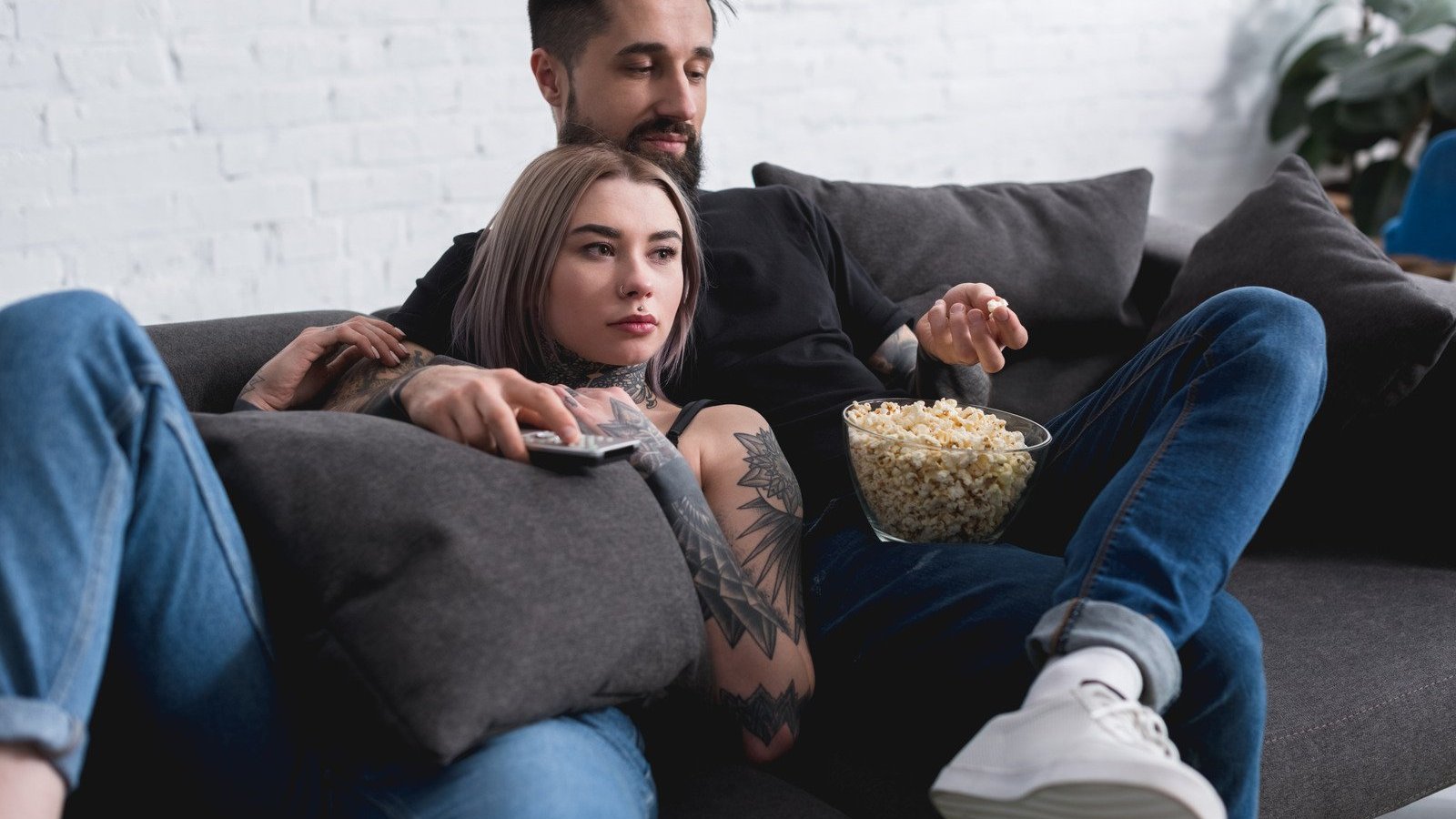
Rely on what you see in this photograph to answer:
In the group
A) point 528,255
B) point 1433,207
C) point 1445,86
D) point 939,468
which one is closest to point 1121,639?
point 939,468

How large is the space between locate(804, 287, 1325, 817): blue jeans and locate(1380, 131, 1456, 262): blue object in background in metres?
2.08

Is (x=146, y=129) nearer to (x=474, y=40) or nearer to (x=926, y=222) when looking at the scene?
(x=474, y=40)

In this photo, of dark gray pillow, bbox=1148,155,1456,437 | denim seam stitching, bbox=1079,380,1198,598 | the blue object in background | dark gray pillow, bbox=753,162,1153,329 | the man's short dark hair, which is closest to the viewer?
denim seam stitching, bbox=1079,380,1198,598

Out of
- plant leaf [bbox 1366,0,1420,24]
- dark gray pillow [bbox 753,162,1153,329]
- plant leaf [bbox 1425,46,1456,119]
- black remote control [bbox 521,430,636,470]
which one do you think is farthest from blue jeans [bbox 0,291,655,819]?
plant leaf [bbox 1366,0,1420,24]

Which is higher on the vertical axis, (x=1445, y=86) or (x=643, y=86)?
(x=643, y=86)

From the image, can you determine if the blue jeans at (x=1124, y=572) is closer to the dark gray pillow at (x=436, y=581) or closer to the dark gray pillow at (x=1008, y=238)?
the dark gray pillow at (x=436, y=581)

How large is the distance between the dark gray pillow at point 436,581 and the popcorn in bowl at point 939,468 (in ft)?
1.10

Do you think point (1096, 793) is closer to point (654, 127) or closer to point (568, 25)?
point (654, 127)

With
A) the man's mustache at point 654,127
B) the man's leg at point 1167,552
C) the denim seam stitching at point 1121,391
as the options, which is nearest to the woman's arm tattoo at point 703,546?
the man's leg at point 1167,552

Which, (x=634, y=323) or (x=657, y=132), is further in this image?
(x=657, y=132)

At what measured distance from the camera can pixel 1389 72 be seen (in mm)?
3664

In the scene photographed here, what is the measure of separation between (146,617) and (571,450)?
0.36 m

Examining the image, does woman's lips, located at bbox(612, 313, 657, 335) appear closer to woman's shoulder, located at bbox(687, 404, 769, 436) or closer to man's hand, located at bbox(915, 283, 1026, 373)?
woman's shoulder, located at bbox(687, 404, 769, 436)

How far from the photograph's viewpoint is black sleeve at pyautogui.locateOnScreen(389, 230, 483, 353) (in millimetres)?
1561
